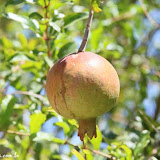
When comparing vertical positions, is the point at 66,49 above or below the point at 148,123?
above

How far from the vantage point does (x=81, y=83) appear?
1005mm

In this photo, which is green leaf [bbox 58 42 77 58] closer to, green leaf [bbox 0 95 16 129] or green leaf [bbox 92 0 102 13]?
green leaf [bbox 0 95 16 129]

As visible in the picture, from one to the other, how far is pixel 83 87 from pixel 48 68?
72cm

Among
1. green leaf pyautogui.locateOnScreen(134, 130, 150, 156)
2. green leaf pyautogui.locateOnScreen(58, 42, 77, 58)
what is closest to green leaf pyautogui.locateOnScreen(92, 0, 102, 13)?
green leaf pyautogui.locateOnScreen(58, 42, 77, 58)

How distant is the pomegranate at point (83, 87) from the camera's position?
1.01m

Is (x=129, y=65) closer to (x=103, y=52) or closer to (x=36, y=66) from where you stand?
(x=103, y=52)

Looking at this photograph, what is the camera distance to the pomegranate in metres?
1.01

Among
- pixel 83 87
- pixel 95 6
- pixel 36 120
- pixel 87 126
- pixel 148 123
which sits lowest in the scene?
pixel 148 123

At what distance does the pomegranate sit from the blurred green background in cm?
26

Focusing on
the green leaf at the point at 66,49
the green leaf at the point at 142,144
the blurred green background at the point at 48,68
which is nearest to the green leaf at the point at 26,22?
the blurred green background at the point at 48,68

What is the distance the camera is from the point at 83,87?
1003 mm

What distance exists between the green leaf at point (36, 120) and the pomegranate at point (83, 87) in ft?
1.32

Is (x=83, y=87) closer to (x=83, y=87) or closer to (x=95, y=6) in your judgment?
(x=83, y=87)

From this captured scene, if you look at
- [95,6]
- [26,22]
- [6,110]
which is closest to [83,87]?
[95,6]
